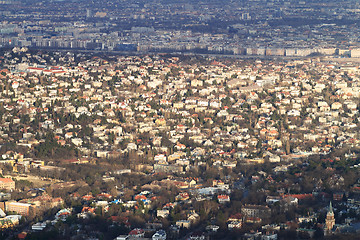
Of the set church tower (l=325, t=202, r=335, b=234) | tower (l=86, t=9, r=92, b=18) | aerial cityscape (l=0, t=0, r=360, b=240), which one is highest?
church tower (l=325, t=202, r=335, b=234)

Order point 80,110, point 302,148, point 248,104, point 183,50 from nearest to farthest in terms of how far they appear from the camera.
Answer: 1. point 302,148
2. point 80,110
3. point 248,104
4. point 183,50

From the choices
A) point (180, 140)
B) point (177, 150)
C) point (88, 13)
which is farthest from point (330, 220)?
point (88, 13)

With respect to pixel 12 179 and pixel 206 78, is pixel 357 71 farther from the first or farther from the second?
pixel 12 179

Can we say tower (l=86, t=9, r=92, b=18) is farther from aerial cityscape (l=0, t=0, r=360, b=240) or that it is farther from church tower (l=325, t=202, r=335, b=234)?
church tower (l=325, t=202, r=335, b=234)

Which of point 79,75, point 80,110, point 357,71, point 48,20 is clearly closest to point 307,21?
point 48,20

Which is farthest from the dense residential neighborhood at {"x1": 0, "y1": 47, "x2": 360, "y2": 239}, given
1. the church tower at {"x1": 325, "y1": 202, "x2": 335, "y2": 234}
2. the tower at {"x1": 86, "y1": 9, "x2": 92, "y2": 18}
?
the tower at {"x1": 86, "y1": 9, "x2": 92, "y2": 18}

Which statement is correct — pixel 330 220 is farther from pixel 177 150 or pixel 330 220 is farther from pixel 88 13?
pixel 88 13

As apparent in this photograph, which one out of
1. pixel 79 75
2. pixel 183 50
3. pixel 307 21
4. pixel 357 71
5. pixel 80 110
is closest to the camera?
pixel 80 110
